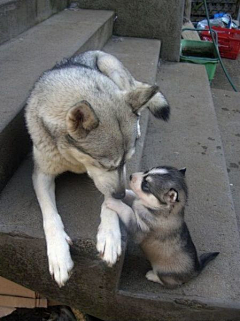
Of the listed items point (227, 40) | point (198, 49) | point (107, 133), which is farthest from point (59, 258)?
point (227, 40)

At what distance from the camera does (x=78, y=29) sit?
487 cm

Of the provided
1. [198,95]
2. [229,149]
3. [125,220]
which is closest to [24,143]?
[125,220]

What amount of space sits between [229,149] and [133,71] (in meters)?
1.57

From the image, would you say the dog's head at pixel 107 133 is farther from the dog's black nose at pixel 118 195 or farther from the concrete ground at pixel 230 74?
the concrete ground at pixel 230 74

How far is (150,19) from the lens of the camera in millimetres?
6238

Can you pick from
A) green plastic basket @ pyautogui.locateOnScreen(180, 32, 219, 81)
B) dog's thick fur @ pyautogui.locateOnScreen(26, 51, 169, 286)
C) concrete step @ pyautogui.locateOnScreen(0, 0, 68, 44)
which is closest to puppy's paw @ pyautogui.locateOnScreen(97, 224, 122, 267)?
dog's thick fur @ pyautogui.locateOnScreen(26, 51, 169, 286)

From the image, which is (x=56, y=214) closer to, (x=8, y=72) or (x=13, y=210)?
(x=13, y=210)

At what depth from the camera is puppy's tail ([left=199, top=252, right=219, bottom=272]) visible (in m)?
2.50

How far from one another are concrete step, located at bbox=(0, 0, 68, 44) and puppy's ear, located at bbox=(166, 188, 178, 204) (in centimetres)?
275

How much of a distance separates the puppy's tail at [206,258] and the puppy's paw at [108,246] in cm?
66

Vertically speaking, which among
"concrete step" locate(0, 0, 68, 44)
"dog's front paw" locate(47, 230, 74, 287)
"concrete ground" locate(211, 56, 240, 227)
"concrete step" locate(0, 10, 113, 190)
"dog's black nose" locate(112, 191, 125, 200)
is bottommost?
"concrete ground" locate(211, 56, 240, 227)

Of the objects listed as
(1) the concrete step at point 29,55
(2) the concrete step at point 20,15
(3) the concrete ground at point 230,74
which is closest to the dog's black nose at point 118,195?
(1) the concrete step at point 29,55

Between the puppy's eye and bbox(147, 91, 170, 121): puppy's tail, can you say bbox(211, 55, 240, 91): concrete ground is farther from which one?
the puppy's eye

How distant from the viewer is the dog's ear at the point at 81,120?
205 centimetres
